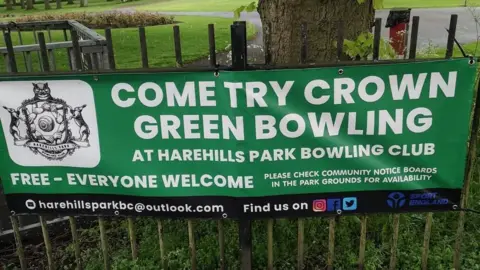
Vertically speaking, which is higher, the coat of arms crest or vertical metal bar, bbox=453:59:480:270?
the coat of arms crest

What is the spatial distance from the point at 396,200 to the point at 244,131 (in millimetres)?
1037

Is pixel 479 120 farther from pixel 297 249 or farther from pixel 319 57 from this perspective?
pixel 297 249

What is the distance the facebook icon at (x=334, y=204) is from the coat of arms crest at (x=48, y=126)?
1513 mm

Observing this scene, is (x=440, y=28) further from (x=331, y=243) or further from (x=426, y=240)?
(x=331, y=243)

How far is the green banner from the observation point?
2.82 meters

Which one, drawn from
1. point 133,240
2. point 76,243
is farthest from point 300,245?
point 76,243

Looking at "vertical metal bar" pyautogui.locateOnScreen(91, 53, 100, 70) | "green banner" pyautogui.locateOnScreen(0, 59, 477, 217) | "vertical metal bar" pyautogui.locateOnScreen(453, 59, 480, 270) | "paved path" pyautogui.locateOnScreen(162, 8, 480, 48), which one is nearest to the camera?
"green banner" pyautogui.locateOnScreen(0, 59, 477, 217)

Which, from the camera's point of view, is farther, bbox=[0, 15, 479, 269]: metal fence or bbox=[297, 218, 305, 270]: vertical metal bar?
bbox=[297, 218, 305, 270]: vertical metal bar

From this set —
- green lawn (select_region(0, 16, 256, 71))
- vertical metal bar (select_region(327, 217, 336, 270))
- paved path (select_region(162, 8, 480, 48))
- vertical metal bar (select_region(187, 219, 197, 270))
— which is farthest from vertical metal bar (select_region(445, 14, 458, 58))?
paved path (select_region(162, 8, 480, 48))

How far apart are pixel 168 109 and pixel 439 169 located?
1.65 m

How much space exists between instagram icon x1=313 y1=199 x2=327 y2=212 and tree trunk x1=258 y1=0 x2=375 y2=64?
1032mm

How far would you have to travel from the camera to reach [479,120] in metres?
3.23

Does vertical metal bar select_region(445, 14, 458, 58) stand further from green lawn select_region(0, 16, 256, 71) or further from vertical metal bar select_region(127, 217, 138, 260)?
green lawn select_region(0, 16, 256, 71)

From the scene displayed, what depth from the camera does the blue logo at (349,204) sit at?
119 inches
